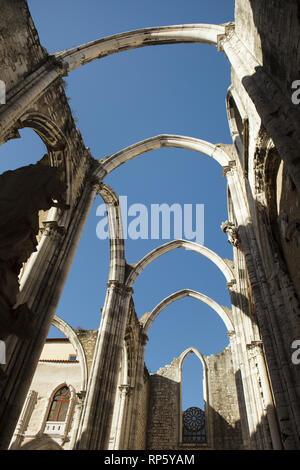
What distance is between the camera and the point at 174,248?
46.1 ft

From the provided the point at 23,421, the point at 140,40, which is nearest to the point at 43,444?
the point at 23,421

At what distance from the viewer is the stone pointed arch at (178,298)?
14.6 meters

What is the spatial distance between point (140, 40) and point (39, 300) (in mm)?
6638

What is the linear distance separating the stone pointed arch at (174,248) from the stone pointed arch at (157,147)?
14.0 feet

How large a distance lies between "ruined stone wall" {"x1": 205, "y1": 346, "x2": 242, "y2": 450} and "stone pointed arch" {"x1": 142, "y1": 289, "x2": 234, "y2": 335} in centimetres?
360

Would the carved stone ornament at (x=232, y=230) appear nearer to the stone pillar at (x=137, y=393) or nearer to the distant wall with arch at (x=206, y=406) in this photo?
the stone pillar at (x=137, y=393)

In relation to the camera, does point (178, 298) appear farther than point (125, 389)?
Yes

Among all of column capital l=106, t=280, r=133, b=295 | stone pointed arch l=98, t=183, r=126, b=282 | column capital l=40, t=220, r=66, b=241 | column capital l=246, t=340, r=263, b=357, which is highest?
stone pointed arch l=98, t=183, r=126, b=282

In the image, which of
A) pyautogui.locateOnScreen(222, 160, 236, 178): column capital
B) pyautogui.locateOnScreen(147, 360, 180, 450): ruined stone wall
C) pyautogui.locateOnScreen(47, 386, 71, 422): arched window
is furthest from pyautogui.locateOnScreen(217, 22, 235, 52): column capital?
pyautogui.locateOnScreen(147, 360, 180, 450): ruined stone wall

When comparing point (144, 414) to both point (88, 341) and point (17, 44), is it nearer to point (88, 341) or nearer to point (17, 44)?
point (88, 341)

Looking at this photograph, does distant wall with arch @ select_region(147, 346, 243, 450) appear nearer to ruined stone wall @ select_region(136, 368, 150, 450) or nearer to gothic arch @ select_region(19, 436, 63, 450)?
ruined stone wall @ select_region(136, 368, 150, 450)

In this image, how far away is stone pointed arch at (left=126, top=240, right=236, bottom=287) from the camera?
11.7 m

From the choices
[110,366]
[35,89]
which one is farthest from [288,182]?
[110,366]

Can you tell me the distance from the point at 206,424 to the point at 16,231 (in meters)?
15.6
